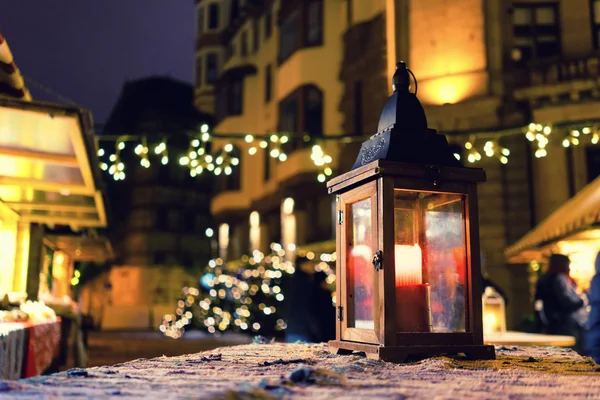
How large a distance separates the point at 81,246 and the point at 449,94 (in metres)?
10.4

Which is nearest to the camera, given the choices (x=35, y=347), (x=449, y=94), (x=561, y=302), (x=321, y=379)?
(x=321, y=379)

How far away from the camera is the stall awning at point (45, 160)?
272 inches

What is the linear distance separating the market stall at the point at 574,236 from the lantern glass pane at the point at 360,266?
21.6 ft

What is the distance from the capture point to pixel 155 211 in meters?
52.8

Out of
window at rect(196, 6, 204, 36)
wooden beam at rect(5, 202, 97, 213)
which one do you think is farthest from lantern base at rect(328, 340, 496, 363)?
window at rect(196, 6, 204, 36)

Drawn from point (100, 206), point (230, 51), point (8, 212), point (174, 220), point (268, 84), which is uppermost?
point (230, 51)

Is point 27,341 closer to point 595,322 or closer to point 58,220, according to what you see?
point 58,220

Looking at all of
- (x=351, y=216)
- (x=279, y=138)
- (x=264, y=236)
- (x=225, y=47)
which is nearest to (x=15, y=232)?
(x=279, y=138)

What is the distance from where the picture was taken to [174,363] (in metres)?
2.98

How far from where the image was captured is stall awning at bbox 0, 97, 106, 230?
6910mm

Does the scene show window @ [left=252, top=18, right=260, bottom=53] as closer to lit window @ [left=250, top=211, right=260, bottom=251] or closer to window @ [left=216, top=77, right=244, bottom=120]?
window @ [left=216, top=77, right=244, bottom=120]

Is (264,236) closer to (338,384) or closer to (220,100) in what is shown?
(220,100)

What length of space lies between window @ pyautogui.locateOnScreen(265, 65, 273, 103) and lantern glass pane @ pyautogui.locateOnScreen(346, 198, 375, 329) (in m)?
27.6

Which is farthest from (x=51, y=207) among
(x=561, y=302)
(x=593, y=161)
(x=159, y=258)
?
(x=159, y=258)
